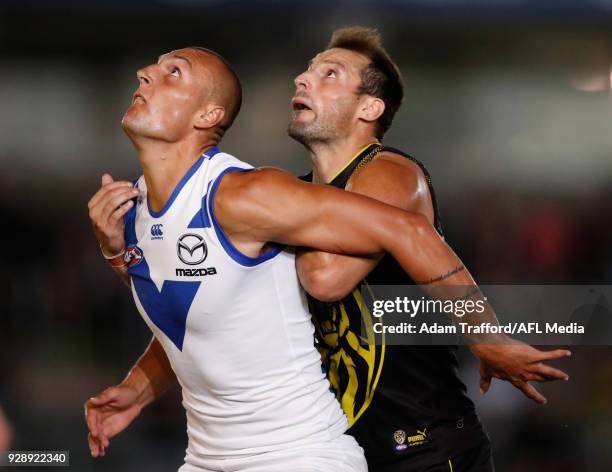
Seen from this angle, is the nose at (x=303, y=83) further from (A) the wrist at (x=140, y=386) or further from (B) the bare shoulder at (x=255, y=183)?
(A) the wrist at (x=140, y=386)

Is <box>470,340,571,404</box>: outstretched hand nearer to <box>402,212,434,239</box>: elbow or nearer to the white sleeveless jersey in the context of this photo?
<box>402,212,434,239</box>: elbow

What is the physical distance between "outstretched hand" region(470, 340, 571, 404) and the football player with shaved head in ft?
0.78

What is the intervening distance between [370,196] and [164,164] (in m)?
0.69

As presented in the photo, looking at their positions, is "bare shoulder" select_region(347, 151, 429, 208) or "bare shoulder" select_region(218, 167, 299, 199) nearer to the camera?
"bare shoulder" select_region(218, 167, 299, 199)

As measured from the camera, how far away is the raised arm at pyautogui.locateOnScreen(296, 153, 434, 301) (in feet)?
8.91

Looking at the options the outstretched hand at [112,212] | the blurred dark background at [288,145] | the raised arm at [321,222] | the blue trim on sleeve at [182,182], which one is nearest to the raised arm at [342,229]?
the raised arm at [321,222]

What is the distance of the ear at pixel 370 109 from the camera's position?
351 cm

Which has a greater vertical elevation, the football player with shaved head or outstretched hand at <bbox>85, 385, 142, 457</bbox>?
the football player with shaved head

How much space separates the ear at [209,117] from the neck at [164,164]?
7 centimetres

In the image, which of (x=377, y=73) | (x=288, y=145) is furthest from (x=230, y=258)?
(x=288, y=145)

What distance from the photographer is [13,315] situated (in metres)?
6.66

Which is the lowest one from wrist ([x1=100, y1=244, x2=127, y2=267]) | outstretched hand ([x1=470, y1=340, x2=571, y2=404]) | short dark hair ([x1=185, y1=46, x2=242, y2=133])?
outstretched hand ([x1=470, y1=340, x2=571, y2=404])

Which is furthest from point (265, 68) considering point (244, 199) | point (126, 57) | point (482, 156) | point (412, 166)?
point (244, 199)

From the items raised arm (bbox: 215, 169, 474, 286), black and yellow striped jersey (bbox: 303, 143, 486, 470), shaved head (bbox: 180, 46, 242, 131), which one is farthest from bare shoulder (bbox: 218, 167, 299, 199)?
black and yellow striped jersey (bbox: 303, 143, 486, 470)
